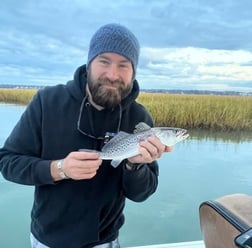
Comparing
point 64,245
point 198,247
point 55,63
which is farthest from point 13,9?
point 198,247

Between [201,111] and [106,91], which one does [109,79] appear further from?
[201,111]

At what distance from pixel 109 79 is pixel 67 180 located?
1.02 feet

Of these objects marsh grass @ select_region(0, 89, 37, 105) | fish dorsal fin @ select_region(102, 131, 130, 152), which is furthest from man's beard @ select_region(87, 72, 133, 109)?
marsh grass @ select_region(0, 89, 37, 105)

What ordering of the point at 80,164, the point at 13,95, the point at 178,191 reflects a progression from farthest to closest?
the point at 178,191, the point at 13,95, the point at 80,164

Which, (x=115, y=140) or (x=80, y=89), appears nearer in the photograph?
→ (x=115, y=140)

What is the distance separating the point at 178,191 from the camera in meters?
2.13

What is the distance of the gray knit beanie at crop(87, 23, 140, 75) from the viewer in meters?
0.97

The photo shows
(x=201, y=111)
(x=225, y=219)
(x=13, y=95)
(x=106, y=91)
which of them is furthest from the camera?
(x=201, y=111)

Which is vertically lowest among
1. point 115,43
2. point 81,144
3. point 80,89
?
point 81,144

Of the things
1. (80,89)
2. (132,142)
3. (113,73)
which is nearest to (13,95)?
(80,89)

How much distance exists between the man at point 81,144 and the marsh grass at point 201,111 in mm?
771

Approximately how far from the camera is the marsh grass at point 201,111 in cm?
185

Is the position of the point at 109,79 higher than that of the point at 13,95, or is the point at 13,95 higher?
the point at 109,79

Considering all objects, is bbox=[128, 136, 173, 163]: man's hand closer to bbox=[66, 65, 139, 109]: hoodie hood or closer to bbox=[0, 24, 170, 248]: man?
bbox=[0, 24, 170, 248]: man
